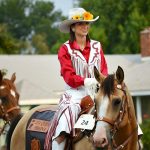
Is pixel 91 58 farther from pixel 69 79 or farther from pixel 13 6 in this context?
pixel 13 6

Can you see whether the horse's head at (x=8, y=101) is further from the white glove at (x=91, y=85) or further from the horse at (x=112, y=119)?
the horse at (x=112, y=119)

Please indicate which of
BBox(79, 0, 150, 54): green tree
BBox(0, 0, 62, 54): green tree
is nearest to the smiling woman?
BBox(79, 0, 150, 54): green tree

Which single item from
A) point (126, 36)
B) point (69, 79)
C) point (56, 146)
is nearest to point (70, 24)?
point (69, 79)

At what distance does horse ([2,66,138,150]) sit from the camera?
798cm

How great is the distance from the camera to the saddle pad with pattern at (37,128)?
394 inches

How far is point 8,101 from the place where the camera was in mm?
13516

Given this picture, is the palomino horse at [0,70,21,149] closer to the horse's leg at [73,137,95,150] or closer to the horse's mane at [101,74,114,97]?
the horse's leg at [73,137,95,150]

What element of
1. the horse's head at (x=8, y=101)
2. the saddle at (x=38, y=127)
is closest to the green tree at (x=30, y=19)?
the horse's head at (x=8, y=101)

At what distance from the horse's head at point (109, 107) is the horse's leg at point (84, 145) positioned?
0.54 meters

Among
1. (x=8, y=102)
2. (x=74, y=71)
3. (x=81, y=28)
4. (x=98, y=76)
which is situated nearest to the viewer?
(x=98, y=76)

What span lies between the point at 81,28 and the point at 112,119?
1778 mm

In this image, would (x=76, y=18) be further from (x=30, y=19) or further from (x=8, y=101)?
(x=30, y=19)

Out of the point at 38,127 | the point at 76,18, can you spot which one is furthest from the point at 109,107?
the point at 38,127

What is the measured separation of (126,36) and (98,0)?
26.9ft
